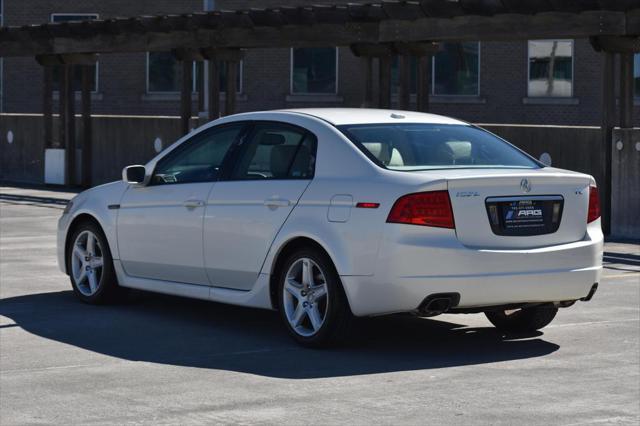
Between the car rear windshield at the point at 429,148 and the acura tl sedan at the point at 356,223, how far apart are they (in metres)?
0.01

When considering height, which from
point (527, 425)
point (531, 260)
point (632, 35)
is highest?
point (632, 35)

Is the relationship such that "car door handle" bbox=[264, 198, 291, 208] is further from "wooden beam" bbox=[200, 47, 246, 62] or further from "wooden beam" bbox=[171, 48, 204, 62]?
"wooden beam" bbox=[171, 48, 204, 62]

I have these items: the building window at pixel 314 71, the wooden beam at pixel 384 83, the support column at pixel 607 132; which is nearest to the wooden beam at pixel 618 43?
the support column at pixel 607 132

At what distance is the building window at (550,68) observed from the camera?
127ft

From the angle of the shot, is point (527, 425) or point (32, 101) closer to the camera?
point (527, 425)

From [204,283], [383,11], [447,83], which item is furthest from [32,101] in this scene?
[204,283]

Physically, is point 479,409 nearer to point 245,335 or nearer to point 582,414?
point 582,414

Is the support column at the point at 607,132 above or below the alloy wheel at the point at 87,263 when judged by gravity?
above

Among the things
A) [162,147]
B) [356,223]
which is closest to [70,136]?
[162,147]

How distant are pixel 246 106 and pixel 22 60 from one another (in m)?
7.27

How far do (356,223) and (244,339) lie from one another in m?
1.27

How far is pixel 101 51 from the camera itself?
27.5 meters

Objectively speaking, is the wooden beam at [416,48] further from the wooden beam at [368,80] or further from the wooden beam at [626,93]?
the wooden beam at [626,93]

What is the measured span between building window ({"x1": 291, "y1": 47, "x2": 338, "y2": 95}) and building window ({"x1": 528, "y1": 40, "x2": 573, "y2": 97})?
5543mm
